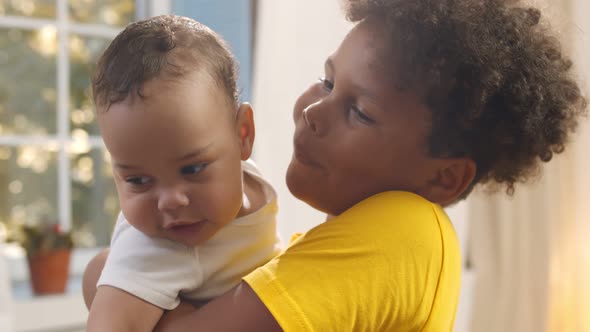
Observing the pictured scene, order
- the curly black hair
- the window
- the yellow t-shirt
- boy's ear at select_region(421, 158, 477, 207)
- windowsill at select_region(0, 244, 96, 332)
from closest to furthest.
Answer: the yellow t-shirt < the curly black hair < boy's ear at select_region(421, 158, 477, 207) < windowsill at select_region(0, 244, 96, 332) < the window

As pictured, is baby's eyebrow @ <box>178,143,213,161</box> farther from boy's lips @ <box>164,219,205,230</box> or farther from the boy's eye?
the boy's eye

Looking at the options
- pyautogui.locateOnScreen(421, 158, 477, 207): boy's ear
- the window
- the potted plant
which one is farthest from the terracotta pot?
pyautogui.locateOnScreen(421, 158, 477, 207): boy's ear

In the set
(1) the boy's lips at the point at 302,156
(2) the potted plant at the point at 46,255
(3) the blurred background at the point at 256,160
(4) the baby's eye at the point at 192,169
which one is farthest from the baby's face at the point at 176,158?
(2) the potted plant at the point at 46,255

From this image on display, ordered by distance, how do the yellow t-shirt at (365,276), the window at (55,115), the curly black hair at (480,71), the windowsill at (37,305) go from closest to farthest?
the yellow t-shirt at (365,276) → the curly black hair at (480,71) → the windowsill at (37,305) → the window at (55,115)

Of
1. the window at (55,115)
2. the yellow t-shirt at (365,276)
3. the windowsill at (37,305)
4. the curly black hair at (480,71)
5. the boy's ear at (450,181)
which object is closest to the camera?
the yellow t-shirt at (365,276)

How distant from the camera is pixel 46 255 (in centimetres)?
246

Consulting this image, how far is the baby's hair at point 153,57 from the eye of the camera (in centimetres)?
89

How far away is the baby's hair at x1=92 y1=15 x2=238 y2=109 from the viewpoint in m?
0.89

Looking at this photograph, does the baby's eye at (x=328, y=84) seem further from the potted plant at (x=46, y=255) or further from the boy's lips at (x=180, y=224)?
the potted plant at (x=46, y=255)

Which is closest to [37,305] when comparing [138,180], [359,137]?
[138,180]

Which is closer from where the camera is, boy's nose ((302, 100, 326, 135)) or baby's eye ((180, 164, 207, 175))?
baby's eye ((180, 164, 207, 175))

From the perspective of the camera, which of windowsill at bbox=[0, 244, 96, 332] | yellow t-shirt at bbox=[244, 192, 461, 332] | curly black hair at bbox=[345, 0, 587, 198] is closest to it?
yellow t-shirt at bbox=[244, 192, 461, 332]

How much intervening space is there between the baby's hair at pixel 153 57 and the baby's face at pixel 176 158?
14 millimetres

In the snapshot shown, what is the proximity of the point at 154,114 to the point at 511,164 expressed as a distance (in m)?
0.60
